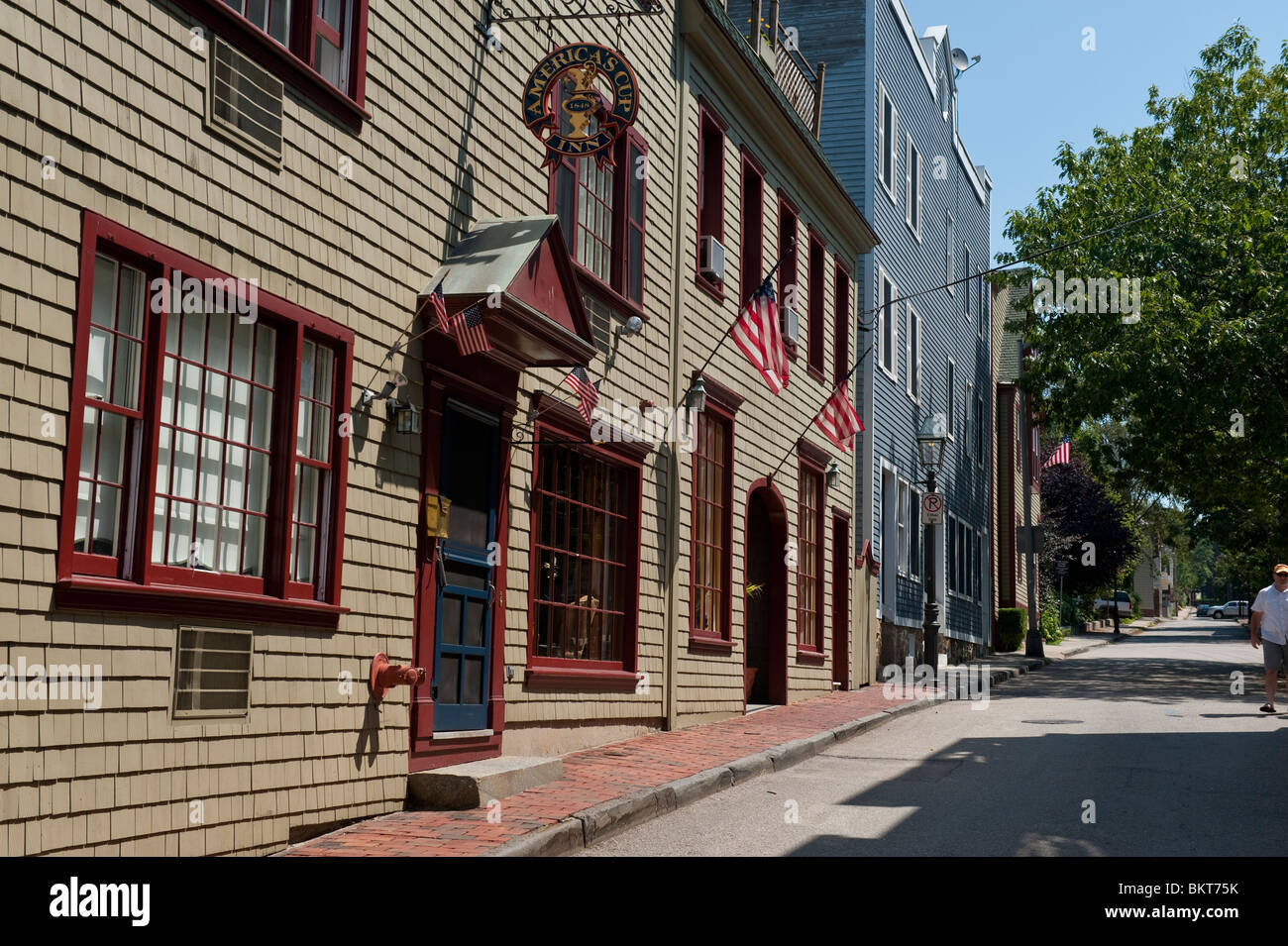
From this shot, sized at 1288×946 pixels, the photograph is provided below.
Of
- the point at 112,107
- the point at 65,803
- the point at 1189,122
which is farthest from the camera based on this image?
the point at 1189,122

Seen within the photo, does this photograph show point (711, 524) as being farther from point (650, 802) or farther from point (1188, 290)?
point (1188, 290)

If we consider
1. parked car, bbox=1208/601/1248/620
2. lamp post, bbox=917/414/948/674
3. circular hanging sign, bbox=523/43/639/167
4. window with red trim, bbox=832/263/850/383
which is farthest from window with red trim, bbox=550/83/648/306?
parked car, bbox=1208/601/1248/620

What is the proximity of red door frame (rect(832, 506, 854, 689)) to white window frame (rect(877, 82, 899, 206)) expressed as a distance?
22.8 feet

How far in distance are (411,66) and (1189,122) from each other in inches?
955

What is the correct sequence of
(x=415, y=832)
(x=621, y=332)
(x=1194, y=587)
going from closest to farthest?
(x=415, y=832) → (x=621, y=332) → (x=1194, y=587)

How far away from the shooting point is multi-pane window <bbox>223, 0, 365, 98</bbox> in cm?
760

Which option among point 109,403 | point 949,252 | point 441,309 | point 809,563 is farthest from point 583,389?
point 949,252

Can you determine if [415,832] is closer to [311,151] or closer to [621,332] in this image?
[311,151]

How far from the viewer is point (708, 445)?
14703 millimetres

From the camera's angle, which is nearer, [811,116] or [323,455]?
[323,455]

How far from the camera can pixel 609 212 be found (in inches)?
485

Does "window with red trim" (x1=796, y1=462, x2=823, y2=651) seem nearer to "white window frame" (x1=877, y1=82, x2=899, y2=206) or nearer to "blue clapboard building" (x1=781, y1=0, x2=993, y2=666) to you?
"blue clapboard building" (x1=781, y1=0, x2=993, y2=666)

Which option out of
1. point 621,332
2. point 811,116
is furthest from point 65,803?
point 811,116

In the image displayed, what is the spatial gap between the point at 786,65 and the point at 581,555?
9082 millimetres
